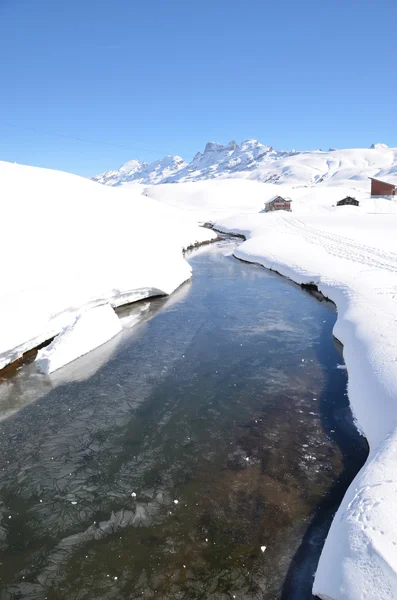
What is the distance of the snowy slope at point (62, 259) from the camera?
10.8 m

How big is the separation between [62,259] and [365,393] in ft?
35.3

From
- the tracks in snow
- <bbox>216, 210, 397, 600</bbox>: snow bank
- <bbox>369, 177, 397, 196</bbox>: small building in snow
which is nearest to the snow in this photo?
<bbox>216, 210, 397, 600</bbox>: snow bank

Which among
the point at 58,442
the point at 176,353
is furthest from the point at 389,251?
the point at 58,442

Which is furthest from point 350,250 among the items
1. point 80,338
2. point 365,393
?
point 80,338

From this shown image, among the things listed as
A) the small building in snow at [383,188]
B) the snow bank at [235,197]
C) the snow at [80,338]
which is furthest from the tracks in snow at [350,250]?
the small building in snow at [383,188]

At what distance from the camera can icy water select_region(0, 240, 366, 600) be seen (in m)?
4.51

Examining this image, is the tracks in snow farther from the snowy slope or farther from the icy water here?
the snowy slope

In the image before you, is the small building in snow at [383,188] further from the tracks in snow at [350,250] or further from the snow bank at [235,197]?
the tracks in snow at [350,250]

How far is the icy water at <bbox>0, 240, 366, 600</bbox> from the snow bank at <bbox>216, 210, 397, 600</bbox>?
500 mm

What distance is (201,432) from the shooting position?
6996 mm

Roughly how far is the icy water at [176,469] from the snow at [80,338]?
41cm

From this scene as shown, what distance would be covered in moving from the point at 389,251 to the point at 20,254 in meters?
17.5

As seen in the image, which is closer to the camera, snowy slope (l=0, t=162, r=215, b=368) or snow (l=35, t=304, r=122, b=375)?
snow (l=35, t=304, r=122, b=375)

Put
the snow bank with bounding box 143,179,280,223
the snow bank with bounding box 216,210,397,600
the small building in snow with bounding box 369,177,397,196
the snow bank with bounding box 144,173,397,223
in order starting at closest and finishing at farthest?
1. the snow bank with bounding box 216,210,397,600
2. the small building in snow with bounding box 369,177,397,196
3. the snow bank with bounding box 144,173,397,223
4. the snow bank with bounding box 143,179,280,223
